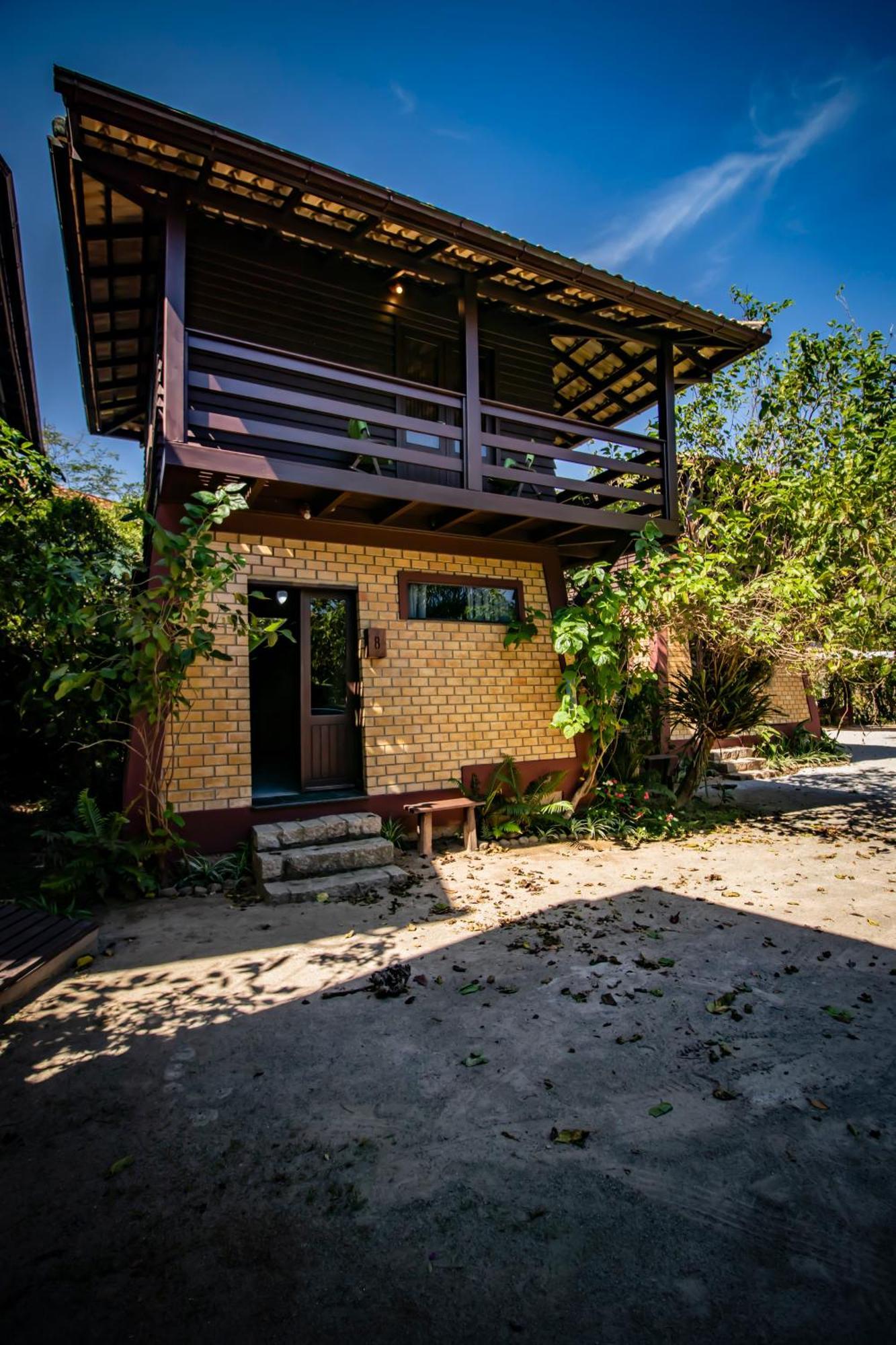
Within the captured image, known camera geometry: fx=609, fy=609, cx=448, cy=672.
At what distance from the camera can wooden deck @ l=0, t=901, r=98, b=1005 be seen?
348cm

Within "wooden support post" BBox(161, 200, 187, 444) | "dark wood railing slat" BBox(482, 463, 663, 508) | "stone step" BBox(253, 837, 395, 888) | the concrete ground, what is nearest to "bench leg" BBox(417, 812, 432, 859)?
"stone step" BBox(253, 837, 395, 888)

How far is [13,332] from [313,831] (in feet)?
27.5

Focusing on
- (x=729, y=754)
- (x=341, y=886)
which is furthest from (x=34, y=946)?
(x=729, y=754)

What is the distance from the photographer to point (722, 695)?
8383 mm

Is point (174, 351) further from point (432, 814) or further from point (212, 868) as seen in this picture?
point (432, 814)

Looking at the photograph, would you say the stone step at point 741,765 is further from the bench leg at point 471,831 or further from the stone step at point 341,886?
the stone step at point 341,886

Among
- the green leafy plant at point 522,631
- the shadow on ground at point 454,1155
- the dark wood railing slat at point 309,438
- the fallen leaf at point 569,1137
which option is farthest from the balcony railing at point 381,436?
the fallen leaf at point 569,1137

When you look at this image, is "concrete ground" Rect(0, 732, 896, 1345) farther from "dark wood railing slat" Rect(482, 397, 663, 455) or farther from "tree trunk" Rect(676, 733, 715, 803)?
"dark wood railing slat" Rect(482, 397, 663, 455)

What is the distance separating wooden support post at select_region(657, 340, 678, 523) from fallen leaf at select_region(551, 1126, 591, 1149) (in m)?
7.18

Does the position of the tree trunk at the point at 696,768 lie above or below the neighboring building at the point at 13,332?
below

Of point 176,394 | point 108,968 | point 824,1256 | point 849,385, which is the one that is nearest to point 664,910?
point 824,1256

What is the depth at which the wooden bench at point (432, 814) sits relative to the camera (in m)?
6.64

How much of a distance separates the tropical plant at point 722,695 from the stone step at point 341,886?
496 cm

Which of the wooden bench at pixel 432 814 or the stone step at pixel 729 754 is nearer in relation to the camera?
the wooden bench at pixel 432 814
